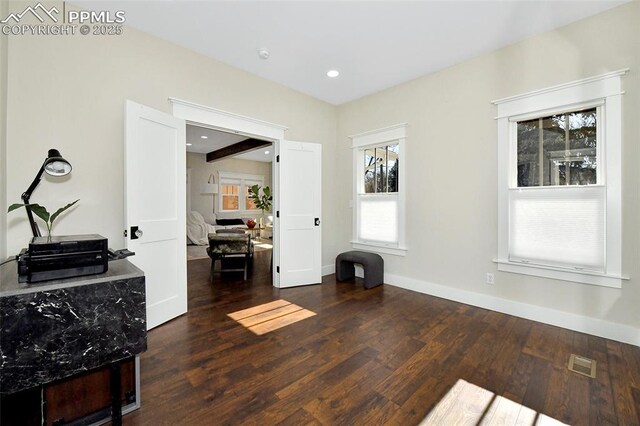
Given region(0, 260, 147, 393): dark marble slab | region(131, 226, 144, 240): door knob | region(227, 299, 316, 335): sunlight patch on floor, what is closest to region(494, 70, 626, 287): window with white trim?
region(227, 299, 316, 335): sunlight patch on floor

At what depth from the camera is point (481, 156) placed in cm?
332

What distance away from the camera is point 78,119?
8.14 ft

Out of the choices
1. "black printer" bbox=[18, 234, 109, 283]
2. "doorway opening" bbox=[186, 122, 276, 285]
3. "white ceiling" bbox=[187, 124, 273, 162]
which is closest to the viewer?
"black printer" bbox=[18, 234, 109, 283]

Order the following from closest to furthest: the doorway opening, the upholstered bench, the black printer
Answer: the black printer, the upholstered bench, the doorway opening

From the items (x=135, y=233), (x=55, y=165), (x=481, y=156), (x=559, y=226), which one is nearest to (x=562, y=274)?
(x=559, y=226)

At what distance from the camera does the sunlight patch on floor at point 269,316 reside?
278cm

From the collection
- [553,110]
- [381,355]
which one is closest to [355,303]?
[381,355]

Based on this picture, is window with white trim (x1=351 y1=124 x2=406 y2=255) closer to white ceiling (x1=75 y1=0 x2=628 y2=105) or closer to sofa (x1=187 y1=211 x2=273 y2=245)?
white ceiling (x1=75 y1=0 x2=628 y2=105)

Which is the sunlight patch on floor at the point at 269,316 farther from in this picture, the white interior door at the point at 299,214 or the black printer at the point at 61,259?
the black printer at the point at 61,259

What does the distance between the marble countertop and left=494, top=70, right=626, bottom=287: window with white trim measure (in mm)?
3585

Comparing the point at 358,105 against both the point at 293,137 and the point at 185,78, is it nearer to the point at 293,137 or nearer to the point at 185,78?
the point at 293,137

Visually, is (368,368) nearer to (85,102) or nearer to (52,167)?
(52,167)

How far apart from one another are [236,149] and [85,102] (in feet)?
17.1

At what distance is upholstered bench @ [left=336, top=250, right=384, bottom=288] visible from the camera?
4.03 metres
